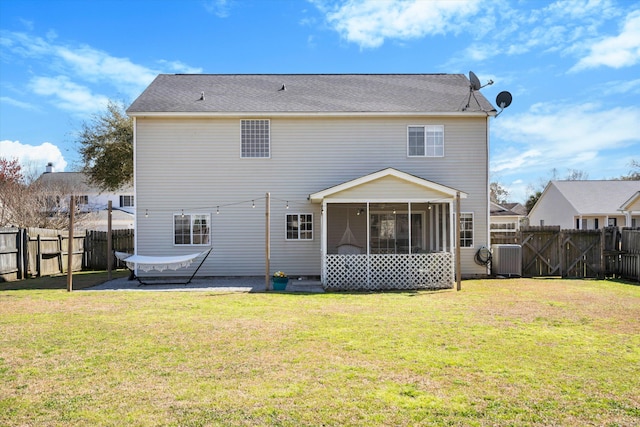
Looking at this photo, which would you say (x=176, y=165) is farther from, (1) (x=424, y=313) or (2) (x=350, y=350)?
(2) (x=350, y=350)

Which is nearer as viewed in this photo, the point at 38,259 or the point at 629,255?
the point at 629,255

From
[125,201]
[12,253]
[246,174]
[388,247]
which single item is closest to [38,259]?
[12,253]

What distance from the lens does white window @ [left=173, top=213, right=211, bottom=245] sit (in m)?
15.5

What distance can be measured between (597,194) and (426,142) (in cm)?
2179

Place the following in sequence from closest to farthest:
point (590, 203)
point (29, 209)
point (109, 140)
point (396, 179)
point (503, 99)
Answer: point (396, 179)
point (503, 99)
point (29, 209)
point (109, 140)
point (590, 203)

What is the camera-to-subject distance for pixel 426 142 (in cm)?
1584

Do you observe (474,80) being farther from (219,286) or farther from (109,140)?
(109,140)

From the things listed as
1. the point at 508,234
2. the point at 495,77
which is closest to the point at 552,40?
the point at 495,77

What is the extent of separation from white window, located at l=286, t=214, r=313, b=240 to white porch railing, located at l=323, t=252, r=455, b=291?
8.42ft

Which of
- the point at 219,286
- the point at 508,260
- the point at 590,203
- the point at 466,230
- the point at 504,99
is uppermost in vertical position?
the point at 504,99

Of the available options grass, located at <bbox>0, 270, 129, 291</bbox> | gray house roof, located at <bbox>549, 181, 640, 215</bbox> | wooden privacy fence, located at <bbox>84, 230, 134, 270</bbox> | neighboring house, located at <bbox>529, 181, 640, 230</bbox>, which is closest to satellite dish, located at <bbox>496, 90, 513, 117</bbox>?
grass, located at <bbox>0, 270, 129, 291</bbox>

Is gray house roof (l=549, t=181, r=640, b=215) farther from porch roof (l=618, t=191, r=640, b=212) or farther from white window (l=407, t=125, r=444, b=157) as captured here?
white window (l=407, t=125, r=444, b=157)

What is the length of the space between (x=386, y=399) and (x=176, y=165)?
41.4 feet

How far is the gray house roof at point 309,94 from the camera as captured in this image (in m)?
15.6
